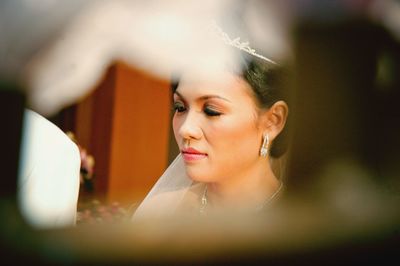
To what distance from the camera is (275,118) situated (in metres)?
1.27

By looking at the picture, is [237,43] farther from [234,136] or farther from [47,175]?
→ [47,175]

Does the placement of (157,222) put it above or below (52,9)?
below

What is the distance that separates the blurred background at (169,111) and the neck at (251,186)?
0.14 feet

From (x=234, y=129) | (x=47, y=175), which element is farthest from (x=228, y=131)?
(x=47, y=175)

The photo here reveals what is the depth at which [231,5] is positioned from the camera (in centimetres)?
126

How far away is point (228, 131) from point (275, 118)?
9cm

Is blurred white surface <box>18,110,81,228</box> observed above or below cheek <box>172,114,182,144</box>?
below

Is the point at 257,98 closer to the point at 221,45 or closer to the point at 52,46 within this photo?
the point at 221,45

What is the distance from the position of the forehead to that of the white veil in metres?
Result: 0.12

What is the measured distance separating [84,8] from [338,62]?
44 centimetres

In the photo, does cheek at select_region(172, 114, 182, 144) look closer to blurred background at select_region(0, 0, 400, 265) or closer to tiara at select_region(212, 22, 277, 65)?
blurred background at select_region(0, 0, 400, 265)

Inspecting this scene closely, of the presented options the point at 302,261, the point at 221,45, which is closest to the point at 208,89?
the point at 221,45

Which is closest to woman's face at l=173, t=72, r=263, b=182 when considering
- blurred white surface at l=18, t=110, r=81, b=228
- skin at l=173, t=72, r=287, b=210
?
skin at l=173, t=72, r=287, b=210

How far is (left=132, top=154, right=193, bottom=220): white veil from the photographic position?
1.31m
